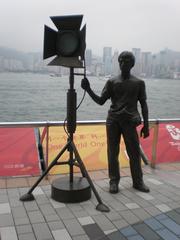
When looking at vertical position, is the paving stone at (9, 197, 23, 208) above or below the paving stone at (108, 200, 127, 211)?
above

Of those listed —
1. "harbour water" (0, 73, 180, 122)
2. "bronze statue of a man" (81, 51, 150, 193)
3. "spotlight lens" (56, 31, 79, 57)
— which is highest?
"spotlight lens" (56, 31, 79, 57)

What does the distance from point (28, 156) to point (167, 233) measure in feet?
8.96

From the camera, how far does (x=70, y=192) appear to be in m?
4.73

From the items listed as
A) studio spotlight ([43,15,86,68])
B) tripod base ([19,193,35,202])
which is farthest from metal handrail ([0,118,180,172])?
studio spotlight ([43,15,86,68])

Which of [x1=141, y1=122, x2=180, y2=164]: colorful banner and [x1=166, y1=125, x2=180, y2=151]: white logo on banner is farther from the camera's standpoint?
[x1=166, y1=125, x2=180, y2=151]: white logo on banner

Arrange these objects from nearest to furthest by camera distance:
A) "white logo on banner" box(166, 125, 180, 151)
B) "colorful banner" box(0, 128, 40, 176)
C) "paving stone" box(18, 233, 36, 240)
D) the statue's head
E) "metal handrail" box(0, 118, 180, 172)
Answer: "paving stone" box(18, 233, 36, 240) → the statue's head → "metal handrail" box(0, 118, 180, 172) → "colorful banner" box(0, 128, 40, 176) → "white logo on banner" box(166, 125, 180, 151)

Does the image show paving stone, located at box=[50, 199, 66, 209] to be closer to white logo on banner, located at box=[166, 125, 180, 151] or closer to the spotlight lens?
the spotlight lens

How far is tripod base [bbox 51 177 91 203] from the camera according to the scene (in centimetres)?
473

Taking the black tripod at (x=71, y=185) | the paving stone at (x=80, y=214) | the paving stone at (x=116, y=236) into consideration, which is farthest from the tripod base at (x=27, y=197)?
the paving stone at (x=116, y=236)

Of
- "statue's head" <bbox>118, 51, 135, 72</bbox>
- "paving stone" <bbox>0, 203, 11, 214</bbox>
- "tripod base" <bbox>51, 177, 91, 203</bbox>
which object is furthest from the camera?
"statue's head" <bbox>118, 51, 135, 72</bbox>

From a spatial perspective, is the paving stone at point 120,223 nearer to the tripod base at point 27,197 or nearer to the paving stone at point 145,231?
the paving stone at point 145,231

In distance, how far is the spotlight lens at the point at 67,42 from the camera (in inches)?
183

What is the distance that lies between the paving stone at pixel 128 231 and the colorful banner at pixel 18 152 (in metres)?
2.23

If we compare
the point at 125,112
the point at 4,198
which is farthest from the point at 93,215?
the point at 125,112
